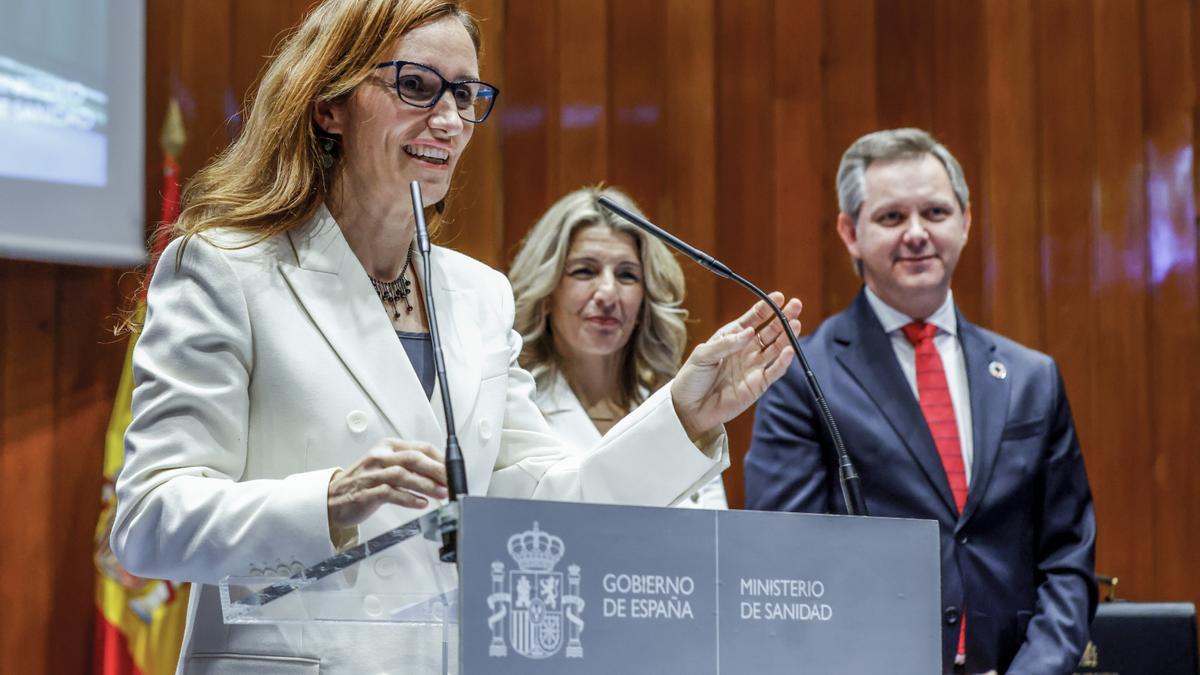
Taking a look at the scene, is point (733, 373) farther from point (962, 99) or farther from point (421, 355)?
point (962, 99)

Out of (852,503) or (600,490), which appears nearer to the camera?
(852,503)

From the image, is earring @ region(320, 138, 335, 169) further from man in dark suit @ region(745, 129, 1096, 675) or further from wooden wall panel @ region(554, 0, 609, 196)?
wooden wall panel @ region(554, 0, 609, 196)

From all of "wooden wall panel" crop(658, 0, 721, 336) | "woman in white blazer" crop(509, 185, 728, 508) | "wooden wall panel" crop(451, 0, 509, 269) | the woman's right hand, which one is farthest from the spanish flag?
the woman's right hand

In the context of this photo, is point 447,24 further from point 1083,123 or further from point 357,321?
point 1083,123

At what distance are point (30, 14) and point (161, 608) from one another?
162 cm

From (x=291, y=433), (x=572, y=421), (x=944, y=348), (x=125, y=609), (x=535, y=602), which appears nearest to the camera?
(x=535, y=602)

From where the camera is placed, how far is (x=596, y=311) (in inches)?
133

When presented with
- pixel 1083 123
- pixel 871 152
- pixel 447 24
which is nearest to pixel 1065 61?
pixel 1083 123

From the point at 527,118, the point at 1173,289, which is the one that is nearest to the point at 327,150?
the point at 527,118

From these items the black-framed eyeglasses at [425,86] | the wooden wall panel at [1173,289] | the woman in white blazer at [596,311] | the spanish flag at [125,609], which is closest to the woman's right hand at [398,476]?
the black-framed eyeglasses at [425,86]

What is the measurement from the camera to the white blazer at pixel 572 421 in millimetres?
3211

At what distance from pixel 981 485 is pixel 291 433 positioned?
161 centimetres

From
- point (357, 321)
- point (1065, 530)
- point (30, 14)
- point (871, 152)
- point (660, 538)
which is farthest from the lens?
point (30, 14)

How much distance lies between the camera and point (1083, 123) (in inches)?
167
